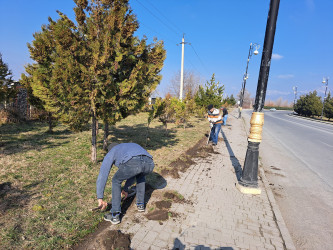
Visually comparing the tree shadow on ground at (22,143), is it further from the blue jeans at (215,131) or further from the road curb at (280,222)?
the road curb at (280,222)

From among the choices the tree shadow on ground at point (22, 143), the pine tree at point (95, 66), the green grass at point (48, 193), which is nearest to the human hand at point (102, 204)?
the green grass at point (48, 193)

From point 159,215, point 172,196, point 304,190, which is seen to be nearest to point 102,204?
point 159,215

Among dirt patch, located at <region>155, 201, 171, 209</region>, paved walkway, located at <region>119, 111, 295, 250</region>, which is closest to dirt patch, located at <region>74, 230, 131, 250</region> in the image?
paved walkway, located at <region>119, 111, 295, 250</region>

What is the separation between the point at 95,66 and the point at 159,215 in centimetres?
329

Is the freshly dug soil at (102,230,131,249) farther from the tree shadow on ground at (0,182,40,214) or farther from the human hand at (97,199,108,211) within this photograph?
the tree shadow on ground at (0,182,40,214)

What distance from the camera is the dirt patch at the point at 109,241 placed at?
2572 millimetres

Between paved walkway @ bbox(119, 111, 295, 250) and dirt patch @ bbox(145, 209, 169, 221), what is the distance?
0.09m

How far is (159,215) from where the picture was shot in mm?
3354

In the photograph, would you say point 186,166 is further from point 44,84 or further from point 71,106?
point 44,84

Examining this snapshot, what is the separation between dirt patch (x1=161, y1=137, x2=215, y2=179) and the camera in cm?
544

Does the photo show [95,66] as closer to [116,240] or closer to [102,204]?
[102,204]

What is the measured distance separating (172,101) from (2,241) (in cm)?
1091

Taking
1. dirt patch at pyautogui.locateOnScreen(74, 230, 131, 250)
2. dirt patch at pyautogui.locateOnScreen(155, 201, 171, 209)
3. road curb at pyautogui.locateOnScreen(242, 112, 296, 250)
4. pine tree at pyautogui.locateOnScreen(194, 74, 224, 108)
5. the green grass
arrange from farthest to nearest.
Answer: pine tree at pyautogui.locateOnScreen(194, 74, 224, 108) → dirt patch at pyautogui.locateOnScreen(155, 201, 171, 209) → road curb at pyautogui.locateOnScreen(242, 112, 296, 250) → the green grass → dirt patch at pyautogui.locateOnScreen(74, 230, 131, 250)

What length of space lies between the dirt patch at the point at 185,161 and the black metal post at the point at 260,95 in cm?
173
